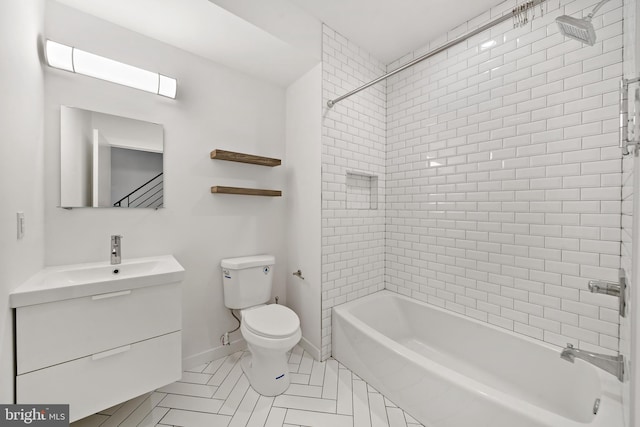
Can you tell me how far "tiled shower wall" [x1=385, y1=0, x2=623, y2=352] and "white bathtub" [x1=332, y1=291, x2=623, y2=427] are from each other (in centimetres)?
15

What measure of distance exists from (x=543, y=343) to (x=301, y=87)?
8.72 feet

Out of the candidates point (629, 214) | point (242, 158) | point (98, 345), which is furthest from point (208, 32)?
point (629, 214)

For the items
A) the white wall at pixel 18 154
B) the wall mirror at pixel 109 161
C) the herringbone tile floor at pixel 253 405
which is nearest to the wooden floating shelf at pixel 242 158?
the wall mirror at pixel 109 161

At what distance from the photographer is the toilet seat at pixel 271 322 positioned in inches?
66.0

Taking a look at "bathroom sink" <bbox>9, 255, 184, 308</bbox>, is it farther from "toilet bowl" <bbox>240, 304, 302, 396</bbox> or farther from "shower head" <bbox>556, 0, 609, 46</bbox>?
"shower head" <bbox>556, 0, 609, 46</bbox>

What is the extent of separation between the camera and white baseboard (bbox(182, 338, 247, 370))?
1.98 m

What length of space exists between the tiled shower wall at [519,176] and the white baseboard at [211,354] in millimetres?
1650

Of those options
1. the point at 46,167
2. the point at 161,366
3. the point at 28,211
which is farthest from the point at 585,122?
the point at 46,167

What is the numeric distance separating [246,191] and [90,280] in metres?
1.13

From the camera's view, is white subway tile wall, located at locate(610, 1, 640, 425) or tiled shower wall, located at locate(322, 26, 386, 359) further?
tiled shower wall, located at locate(322, 26, 386, 359)

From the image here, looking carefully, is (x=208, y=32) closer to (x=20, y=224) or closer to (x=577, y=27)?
(x=20, y=224)

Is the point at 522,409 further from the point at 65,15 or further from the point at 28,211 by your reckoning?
the point at 65,15

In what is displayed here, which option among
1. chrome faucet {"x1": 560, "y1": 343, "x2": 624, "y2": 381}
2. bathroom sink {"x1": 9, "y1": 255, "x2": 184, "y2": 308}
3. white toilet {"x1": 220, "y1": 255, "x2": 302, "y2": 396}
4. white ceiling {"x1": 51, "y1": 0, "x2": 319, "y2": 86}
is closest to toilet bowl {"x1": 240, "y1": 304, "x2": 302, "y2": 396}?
white toilet {"x1": 220, "y1": 255, "x2": 302, "y2": 396}

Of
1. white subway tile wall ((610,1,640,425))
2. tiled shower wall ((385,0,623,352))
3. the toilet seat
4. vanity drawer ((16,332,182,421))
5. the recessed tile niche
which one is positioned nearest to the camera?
white subway tile wall ((610,1,640,425))
